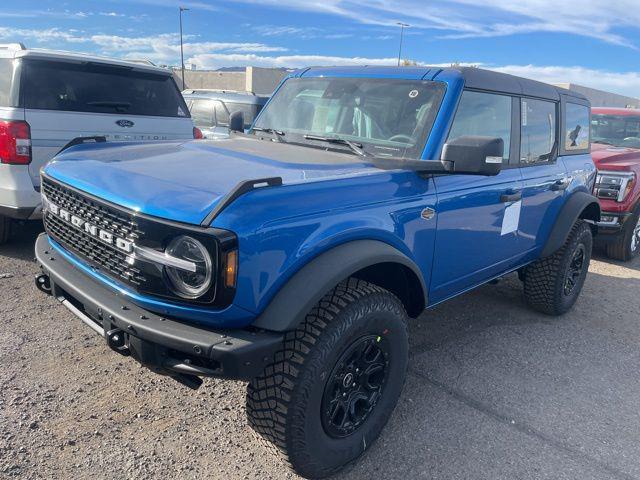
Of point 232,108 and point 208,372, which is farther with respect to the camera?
point 232,108

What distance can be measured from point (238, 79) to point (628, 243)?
3877 cm

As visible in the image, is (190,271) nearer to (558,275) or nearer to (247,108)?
(558,275)

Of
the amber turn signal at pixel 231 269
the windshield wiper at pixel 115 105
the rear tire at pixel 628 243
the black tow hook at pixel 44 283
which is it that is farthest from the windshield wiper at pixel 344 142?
the rear tire at pixel 628 243

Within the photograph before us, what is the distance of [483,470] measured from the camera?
2650 millimetres

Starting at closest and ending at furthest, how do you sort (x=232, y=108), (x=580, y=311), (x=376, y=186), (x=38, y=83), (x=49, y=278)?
(x=376, y=186) < (x=49, y=278) < (x=38, y=83) < (x=580, y=311) < (x=232, y=108)

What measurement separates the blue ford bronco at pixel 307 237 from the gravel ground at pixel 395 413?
1.38ft

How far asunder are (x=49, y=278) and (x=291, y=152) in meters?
1.46

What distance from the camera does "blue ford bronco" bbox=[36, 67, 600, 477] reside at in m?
2.06

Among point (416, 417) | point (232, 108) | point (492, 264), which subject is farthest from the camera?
point (232, 108)

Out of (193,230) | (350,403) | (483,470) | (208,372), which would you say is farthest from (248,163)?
(483,470)

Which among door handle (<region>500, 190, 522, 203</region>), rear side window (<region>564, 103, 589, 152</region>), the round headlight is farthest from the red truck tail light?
rear side window (<region>564, 103, 589, 152</region>)

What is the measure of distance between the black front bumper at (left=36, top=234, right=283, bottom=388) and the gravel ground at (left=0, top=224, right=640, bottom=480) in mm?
650

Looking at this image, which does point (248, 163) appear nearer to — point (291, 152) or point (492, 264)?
point (291, 152)

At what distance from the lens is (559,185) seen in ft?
13.9
